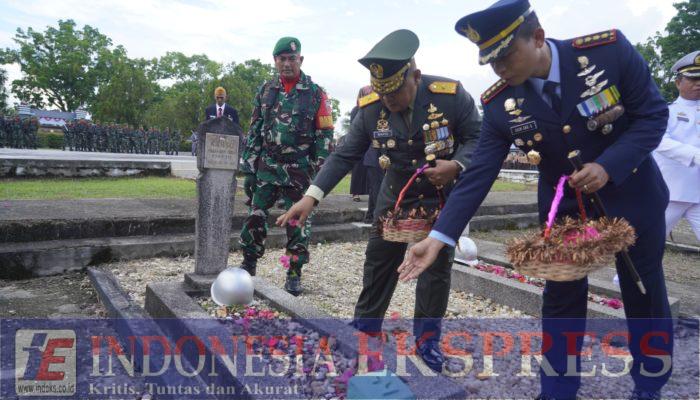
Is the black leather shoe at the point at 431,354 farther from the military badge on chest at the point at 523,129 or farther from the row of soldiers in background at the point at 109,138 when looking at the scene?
the row of soldiers in background at the point at 109,138

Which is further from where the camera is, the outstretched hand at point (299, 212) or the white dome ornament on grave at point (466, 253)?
the white dome ornament on grave at point (466, 253)

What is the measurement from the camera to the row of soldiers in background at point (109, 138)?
25562mm

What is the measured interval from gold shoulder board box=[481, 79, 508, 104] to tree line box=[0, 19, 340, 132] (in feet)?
125

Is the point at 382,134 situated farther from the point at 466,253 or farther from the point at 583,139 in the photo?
the point at 466,253

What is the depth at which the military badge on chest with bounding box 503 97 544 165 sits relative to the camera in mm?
2273

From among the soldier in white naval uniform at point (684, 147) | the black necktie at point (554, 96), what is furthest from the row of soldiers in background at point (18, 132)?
the black necktie at point (554, 96)

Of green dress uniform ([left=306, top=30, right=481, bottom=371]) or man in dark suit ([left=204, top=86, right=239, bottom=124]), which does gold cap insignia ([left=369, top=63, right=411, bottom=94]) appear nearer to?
green dress uniform ([left=306, top=30, right=481, bottom=371])

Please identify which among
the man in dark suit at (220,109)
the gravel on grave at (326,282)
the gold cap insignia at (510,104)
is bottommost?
the gravel on grave at (326,282)

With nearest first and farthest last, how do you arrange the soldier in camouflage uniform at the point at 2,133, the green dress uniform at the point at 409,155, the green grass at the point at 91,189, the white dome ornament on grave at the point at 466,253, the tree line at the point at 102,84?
1. the green dress uniform at the point at 409,155
2. the white dome ornament on grave at the point at 466,253
3. the green grass at the point at 91,189
4. the soldier in camouflage uniform at the point at 2,133
5. the tree line at the point at 102,84

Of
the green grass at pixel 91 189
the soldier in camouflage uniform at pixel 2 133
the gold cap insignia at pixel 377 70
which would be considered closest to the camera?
the gold cap insignia at pixel 377 70

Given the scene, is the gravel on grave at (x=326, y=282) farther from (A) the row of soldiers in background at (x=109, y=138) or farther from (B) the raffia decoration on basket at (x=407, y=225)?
(A) the row of soldiers in background at (x=109, y=138)

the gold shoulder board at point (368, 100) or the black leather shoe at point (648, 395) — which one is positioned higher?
the gold shoulder board at point (368, 100)

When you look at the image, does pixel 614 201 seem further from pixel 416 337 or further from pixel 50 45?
pixel 50 45

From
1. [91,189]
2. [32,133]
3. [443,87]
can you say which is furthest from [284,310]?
[32,133]
